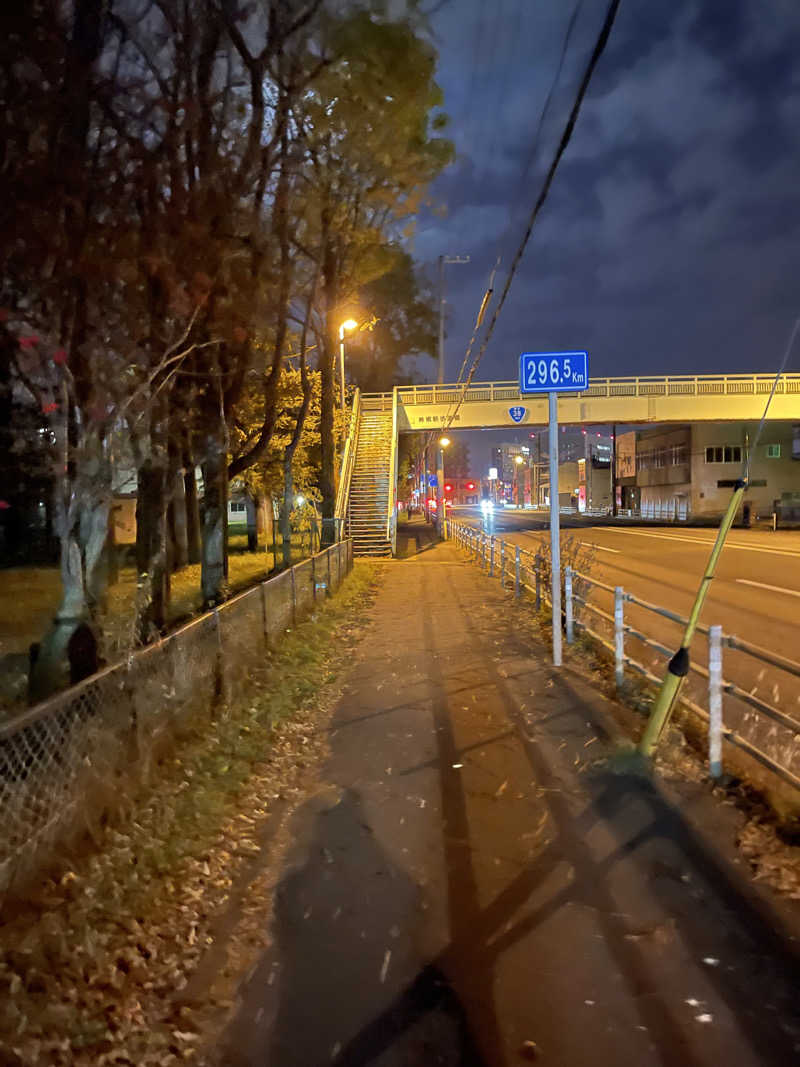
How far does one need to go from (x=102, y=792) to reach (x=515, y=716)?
390cm

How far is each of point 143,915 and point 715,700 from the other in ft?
12.6

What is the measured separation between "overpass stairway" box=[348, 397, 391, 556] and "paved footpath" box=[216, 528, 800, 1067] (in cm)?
2251

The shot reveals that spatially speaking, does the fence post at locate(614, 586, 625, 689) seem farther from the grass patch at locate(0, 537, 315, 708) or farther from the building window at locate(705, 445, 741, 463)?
the building window at locate(705, 445, 741, 463)

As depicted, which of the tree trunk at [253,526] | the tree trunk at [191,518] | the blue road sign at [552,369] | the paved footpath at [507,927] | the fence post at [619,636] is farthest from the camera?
the tree trunk at [253,526]

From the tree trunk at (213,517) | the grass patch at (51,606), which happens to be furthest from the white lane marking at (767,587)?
the grass patch at (51,606)

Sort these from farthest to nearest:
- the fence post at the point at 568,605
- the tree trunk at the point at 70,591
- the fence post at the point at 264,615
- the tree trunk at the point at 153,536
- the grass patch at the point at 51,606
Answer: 1. the fence post at the point at 568,605
2. the tree trunk at the point at 153,536
3. the fence post at the point at 264,615
4. the grass patch at the point at 51,606
5. the tree trunk at the point at 70,591

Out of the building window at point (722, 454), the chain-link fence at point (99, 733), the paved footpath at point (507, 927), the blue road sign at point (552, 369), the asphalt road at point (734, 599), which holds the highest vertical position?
the building window at point (722, 454)

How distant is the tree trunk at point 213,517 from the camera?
39.3ft

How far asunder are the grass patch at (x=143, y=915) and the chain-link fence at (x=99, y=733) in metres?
0.20

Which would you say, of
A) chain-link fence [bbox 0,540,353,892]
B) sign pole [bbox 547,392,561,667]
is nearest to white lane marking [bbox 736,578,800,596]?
sign pole [bbox 547,392,561,667]

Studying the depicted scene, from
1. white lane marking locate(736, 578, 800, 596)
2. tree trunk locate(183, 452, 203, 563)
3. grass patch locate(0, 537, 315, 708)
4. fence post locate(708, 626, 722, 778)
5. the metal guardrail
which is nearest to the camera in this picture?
the metal guardrail

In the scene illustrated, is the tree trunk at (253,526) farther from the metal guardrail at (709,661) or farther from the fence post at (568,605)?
the fence post at (568,605)

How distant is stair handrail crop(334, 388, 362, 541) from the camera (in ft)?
95.5

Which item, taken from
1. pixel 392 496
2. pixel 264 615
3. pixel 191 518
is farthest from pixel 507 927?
pixel 392 496
